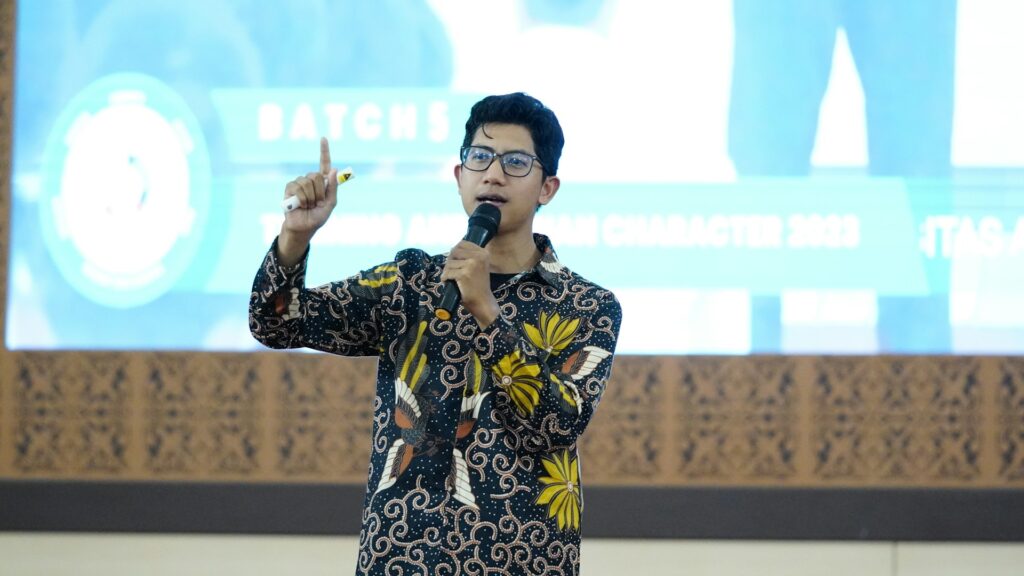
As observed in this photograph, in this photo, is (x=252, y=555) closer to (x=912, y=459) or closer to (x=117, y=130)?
(x=117, y=130)

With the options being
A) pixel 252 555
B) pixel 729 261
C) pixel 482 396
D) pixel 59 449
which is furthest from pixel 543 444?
pixel 59 449

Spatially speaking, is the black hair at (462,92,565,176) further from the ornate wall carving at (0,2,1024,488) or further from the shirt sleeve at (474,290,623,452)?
the ornate wall carving at (0,2,1024,488)

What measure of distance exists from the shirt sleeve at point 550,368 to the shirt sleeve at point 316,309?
0.62 feet

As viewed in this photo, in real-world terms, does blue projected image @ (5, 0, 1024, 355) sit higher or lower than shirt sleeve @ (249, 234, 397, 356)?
higher

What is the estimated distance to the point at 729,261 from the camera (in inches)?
131

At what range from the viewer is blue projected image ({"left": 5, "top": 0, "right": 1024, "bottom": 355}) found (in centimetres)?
331

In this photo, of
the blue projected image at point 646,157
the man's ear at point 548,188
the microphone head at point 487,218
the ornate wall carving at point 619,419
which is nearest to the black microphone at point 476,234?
the microphone head at point 487,218

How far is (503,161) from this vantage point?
62.1 inches

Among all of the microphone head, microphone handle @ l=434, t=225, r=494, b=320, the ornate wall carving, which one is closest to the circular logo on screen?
the ornate wall carving

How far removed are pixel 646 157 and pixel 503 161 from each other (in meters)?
1.80

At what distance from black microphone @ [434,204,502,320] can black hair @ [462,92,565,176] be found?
5.1 inches

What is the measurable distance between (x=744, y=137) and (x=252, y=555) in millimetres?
1887

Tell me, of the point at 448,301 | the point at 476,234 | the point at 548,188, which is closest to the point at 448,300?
the point at 448,301

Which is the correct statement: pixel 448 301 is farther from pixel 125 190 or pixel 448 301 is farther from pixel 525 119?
pixel 125 190
